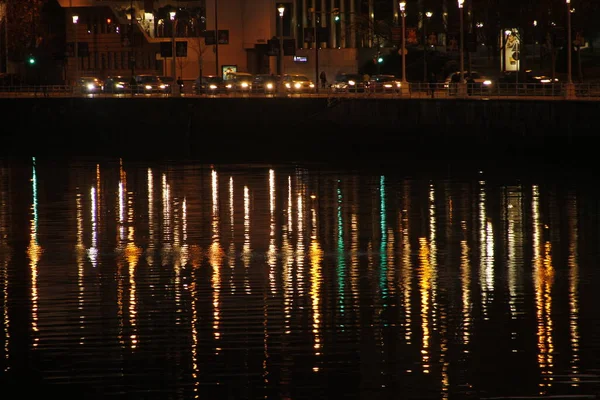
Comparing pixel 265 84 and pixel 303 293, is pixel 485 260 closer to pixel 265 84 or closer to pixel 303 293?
pixel 303 293

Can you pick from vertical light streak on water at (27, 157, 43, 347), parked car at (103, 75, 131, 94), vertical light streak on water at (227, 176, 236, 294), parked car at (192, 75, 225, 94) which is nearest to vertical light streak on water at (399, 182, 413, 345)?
vertical light streak on water at (227, 176, 236, 294)

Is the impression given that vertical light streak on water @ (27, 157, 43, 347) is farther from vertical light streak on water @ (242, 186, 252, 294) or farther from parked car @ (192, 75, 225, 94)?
parked car @ (192, 75, 225, 94)

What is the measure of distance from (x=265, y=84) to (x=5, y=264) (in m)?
42.6

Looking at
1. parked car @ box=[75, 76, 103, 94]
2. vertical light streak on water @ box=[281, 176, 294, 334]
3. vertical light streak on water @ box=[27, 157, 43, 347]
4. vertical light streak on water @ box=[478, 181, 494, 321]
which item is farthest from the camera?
parked car @ box=[75, 76, 103, 94]

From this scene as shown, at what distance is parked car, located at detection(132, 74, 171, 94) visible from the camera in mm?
67125

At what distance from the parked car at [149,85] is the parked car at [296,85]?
21.6ft

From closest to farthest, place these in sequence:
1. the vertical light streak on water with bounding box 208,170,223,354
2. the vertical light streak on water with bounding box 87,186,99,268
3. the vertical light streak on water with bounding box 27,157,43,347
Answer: the vertical light streak on water with bounding box 208,170,223,354 → the vertical light streak on water with bounding box 27,157,43,347 → the vertical light streak on water with bounding box 87,186,99,268

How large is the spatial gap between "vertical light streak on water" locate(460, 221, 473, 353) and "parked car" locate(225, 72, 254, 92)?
34.5 m

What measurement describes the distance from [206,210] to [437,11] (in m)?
62.3

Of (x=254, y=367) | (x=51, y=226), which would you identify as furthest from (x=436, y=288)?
(x=51, y=226)

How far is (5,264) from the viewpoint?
27047mm

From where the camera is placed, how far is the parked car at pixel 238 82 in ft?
213

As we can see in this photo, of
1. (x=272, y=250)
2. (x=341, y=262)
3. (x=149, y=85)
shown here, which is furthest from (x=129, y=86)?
(x=341, y=262)

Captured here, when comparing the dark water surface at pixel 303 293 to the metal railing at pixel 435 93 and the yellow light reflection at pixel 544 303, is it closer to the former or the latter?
the yellow light reflection at pixel 544 303
